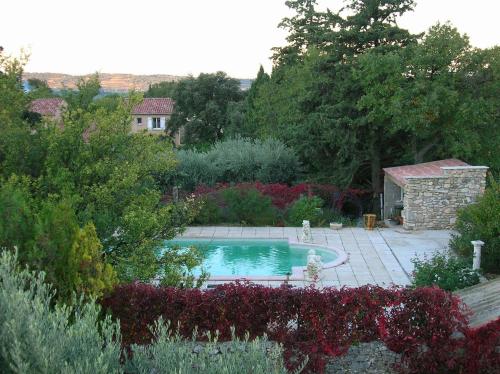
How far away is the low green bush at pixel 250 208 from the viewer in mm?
21688

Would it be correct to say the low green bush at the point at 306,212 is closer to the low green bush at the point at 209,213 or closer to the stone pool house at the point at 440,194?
the low green bush at the point at 209,213

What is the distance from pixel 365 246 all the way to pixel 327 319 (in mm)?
10639

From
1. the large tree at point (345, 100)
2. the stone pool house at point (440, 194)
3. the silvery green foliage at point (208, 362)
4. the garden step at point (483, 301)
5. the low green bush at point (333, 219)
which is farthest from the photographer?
the large tree at point (345, 100)

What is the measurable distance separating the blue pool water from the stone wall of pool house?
13.1 feet

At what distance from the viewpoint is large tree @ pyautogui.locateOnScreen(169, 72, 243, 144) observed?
49.0 meters

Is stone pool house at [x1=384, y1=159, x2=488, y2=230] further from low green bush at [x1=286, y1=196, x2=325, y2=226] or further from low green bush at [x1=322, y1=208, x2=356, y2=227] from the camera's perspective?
low green bush at [x1=286, y1=196, x2=325, y2=226]

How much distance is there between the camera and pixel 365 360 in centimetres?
817

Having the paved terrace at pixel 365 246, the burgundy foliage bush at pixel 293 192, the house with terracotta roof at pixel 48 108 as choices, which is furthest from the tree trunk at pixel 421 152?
the house with terracotta roof at pixel 48 108

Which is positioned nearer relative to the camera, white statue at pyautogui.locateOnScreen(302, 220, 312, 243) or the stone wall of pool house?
white statue at pyautogui.locateOnScreen(302, 220, 312, 243)

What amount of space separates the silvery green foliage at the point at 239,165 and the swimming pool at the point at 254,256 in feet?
Answer: 19.3

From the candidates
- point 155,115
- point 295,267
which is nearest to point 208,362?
point 295,267

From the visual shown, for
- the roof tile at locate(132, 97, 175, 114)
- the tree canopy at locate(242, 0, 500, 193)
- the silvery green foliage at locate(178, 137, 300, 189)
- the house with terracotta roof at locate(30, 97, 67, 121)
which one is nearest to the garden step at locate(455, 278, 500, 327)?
the house with terracotta roof at locate(30, 97, 67, 121)

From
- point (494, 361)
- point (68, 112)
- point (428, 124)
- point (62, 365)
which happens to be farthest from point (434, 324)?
point (428, 124)

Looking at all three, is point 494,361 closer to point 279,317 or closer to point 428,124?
point 279,317
